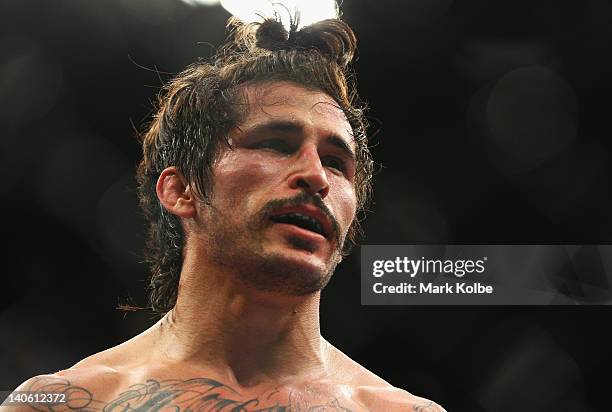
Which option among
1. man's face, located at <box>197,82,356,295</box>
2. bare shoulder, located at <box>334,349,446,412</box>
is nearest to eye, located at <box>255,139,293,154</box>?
man's face, located at <box>197,82,356,295</box>

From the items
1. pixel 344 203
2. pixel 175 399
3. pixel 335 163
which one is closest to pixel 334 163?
pixel 335 163

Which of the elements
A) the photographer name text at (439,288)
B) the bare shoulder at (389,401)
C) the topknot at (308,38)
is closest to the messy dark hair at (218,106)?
the topknot at (308,38)

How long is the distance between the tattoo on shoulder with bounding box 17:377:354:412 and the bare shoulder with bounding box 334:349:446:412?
10 cm

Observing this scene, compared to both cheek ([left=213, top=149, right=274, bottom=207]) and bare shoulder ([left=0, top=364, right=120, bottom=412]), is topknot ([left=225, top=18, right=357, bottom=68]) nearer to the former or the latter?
cheek ([left=213, top=149, right=274, bottom=207])

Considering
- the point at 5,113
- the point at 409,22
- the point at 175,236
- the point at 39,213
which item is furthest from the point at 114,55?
the point at 409,22

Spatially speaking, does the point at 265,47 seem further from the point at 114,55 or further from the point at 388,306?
the point at 388,306

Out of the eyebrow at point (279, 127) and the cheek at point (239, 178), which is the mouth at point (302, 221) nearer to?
the cheek at point (239, 178)

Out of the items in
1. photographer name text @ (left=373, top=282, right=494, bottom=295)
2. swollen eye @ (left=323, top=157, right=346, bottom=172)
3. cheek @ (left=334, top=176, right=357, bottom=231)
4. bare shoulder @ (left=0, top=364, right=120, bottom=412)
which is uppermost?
swollen eye @ (left=323, top=157, right=346, bottom=172)

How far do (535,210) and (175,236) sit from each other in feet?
4.87

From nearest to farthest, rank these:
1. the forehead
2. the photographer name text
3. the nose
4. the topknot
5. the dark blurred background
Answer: the nose, the forehead, the topknot, the photographer name text, the dark blurred background

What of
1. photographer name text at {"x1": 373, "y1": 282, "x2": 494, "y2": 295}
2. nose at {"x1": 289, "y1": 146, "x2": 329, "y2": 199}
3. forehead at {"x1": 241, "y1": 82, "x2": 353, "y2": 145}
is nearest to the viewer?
nose at {"x1": 289, "y1": 146, "x2": 329, "y2": 199}

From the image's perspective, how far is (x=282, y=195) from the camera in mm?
2051

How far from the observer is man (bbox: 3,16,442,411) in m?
2.04

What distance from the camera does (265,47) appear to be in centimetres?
241
